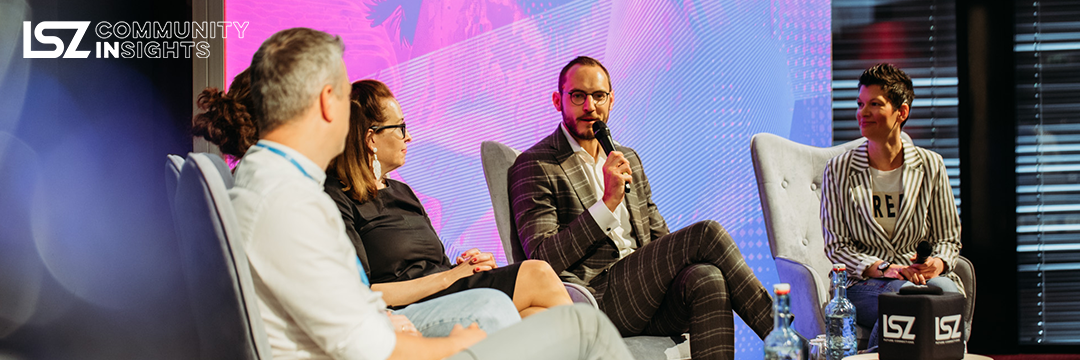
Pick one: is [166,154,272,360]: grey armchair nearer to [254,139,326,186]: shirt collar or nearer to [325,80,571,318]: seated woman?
[254,139,326,186]: shirt collar

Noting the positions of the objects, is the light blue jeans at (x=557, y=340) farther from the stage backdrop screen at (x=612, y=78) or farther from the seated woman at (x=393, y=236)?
the stage backdrop screen at (x=612, y=78)

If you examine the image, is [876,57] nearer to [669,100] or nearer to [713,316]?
[669,100]

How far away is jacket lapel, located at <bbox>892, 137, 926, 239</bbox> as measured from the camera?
2.68m

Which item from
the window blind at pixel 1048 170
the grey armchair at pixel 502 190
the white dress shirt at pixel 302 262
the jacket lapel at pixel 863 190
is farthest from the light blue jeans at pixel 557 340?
the window blind at pixel 1048 170

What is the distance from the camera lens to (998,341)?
377 centimetres

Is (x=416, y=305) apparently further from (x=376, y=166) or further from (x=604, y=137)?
(x=604, y=137)

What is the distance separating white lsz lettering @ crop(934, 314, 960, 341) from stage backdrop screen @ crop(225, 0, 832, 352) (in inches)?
70.0

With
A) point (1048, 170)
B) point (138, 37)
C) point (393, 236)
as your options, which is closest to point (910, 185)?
point (1048, 170)

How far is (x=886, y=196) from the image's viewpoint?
8.99ft

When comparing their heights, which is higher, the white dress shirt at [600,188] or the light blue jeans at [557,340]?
the white dress shirt at [600,188]

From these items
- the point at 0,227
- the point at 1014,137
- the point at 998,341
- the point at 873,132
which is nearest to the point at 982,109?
the point at 1014,137

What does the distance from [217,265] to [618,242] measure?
5.59 ft

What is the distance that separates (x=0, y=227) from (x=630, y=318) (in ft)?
7.23

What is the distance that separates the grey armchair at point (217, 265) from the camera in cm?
101
